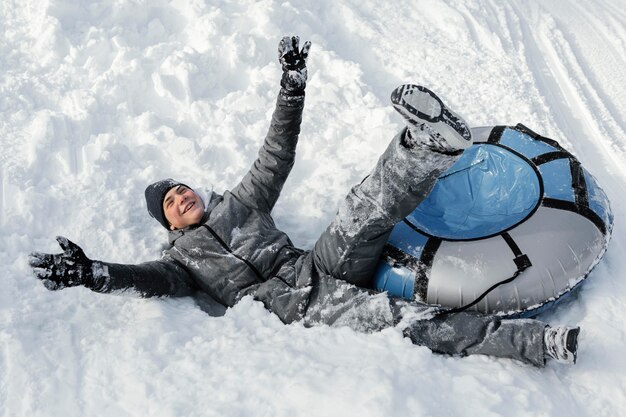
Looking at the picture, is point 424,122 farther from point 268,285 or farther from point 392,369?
point 268,285

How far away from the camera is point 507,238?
286 cm

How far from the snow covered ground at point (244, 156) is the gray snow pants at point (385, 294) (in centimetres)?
11

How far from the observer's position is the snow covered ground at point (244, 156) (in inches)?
92.6

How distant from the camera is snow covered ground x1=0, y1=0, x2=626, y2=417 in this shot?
2352mm

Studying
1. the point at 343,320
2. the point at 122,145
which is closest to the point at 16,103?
the point at 122,145

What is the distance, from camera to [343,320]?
2740mm

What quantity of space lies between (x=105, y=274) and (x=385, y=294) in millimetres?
1372

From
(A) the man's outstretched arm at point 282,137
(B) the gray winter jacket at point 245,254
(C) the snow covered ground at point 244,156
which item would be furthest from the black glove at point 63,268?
(A) the man's outstretched arm at point 282,137

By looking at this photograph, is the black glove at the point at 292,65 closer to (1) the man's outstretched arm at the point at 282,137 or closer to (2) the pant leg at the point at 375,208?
(1) the man's outstretched arm at the point at 282,137

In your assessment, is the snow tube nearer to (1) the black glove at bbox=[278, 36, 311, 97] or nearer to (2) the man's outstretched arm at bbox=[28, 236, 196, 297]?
(1) the black glove at bbox=[278, 36, 311, 97]

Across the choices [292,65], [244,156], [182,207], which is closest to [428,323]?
[182,207]

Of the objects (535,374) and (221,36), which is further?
(221,36)

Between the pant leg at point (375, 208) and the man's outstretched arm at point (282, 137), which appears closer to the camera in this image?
the pant leg at point (375, 208)

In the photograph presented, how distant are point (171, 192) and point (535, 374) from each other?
2.10 meters
